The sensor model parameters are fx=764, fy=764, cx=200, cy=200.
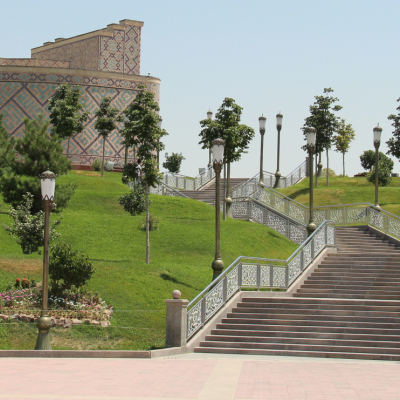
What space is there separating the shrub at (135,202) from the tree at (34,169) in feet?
12.5

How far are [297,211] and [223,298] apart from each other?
1462cm

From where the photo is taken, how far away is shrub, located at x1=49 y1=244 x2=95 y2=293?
20906mm

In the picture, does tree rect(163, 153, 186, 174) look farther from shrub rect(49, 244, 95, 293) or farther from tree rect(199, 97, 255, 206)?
shrub rect(49, 244, 95, 293)

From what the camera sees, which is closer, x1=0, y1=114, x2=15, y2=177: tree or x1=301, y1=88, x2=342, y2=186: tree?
x1=0, y1=114, x2=15, y2=177: tree

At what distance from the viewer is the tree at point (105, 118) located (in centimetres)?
4947

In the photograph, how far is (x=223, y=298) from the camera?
20531 millimetres

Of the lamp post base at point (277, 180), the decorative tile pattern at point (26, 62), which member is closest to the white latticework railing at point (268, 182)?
the lamp post base at point (277, 180)

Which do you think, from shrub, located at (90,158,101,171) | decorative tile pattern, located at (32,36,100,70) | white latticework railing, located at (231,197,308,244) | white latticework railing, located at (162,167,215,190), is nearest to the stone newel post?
white latticework railing, located at (231,197,308,244)

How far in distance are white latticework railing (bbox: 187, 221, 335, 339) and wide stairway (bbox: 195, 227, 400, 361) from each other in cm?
45

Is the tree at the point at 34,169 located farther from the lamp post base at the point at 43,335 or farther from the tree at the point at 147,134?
the lamp post base at the point at 43,335

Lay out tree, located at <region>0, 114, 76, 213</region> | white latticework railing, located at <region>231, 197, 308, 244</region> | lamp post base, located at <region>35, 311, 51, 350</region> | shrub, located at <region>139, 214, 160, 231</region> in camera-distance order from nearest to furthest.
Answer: lamp post base, located at <region>35, 311, 51, 350</region>
tree, located at <region>0, 114, 76, 213</region>
shrub, located at <region>139, 214, 160, 231</region>
white latticework railing, located at <region>231, 197, 308, 244</region>

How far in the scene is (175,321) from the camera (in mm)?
17812

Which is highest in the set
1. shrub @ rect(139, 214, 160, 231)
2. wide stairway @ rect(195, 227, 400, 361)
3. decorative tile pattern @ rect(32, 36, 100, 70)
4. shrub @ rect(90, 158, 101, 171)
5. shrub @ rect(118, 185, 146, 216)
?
decorative tile pattern @ rect(32, 36, 100, 70)

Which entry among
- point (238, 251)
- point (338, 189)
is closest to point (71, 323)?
point (238, 251)
